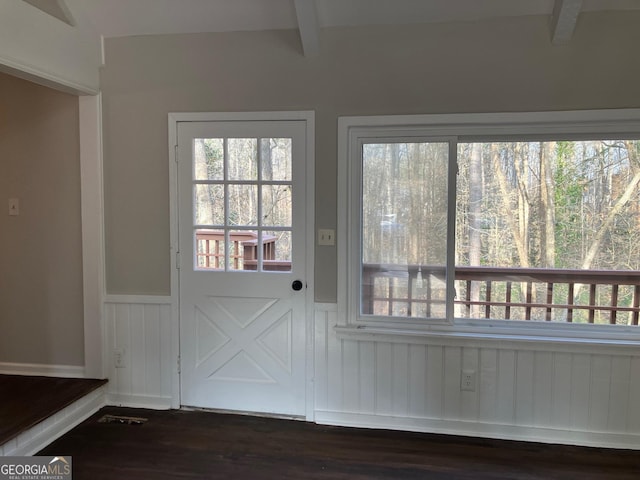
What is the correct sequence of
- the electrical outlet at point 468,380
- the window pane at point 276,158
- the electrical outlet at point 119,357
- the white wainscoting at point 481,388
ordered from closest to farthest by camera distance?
the white wainscoting at point 481,388 → the electrical outlet at point 468,380 → the window pane at point 276,158 → the electrical outlet at point 119,357

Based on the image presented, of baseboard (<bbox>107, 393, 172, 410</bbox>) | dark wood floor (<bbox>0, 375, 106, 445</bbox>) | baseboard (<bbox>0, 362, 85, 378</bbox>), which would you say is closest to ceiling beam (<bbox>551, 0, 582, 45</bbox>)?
baseboard (<bbox>107, 393, 172, 410</bbox>)

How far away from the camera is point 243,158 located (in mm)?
2785

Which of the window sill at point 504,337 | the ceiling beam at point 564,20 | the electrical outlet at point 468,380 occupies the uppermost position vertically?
the ceiling beam at point 564,20

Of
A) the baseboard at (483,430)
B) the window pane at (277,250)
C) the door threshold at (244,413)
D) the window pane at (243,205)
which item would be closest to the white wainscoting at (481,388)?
the baseboard at (483,430)

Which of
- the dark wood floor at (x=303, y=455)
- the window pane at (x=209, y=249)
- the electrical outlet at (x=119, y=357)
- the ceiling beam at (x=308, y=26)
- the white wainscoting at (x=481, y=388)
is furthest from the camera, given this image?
the electrical outlet at (x=119, y=357)

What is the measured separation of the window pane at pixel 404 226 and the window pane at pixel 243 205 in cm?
Answer: 70

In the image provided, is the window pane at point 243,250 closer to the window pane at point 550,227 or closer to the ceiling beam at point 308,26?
the ceiling beam at point 308,26

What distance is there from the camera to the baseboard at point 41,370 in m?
3.03

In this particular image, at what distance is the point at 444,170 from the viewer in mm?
2623

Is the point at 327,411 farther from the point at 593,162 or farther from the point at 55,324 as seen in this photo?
the point at 593,162

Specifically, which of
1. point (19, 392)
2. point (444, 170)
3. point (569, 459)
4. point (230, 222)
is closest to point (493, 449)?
point (569, 459)

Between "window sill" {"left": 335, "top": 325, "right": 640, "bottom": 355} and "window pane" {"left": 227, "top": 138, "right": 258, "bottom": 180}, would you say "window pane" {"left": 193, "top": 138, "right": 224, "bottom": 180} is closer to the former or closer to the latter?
"window pane" {"left": 227, "top": 138, "right": 258, "bottom": 180}

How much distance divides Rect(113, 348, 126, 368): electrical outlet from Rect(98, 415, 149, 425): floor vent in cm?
33

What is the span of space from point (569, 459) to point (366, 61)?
8.29 feet
